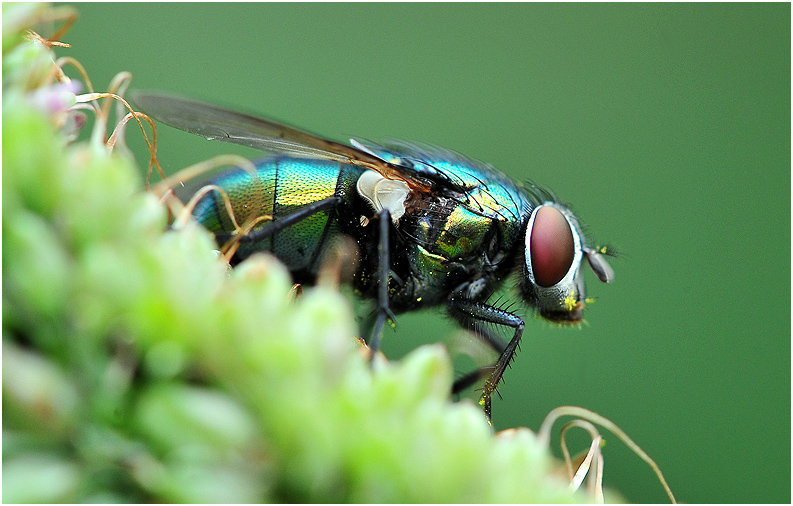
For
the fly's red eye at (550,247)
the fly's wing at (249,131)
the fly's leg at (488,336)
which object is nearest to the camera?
the fly's wing at (249,131)

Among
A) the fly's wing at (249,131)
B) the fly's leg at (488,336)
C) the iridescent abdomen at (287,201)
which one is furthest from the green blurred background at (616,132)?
the fly's wing at (249,131)

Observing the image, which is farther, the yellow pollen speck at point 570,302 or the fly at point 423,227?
the yellow pollen speck at point 570,302

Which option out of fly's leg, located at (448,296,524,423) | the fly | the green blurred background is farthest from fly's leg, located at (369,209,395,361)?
the green blurred background

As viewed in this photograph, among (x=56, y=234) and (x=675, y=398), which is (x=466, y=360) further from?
(x=56, y=234)

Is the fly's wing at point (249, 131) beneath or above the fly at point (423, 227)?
above

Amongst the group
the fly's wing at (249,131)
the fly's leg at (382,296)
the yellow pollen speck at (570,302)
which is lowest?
the yellow pollen speck at (570,302)

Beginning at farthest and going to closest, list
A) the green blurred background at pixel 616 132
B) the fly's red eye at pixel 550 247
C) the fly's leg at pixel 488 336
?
the green blurred background at pixel 616 132 < the fly's red eye at pixel 550 247 < the fly's leg at pixel 488 336

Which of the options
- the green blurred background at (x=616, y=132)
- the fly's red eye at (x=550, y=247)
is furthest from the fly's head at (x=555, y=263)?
the green blurred background at (x=616, y=132)

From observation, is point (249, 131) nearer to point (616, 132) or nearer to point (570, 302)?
point (570, 302)

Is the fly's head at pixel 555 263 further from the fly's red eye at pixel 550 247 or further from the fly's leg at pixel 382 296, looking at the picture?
the fly's leg at pixel 382 296

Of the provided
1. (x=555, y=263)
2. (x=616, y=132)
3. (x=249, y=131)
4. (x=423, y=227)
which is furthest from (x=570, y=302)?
(x=616, y=132)
